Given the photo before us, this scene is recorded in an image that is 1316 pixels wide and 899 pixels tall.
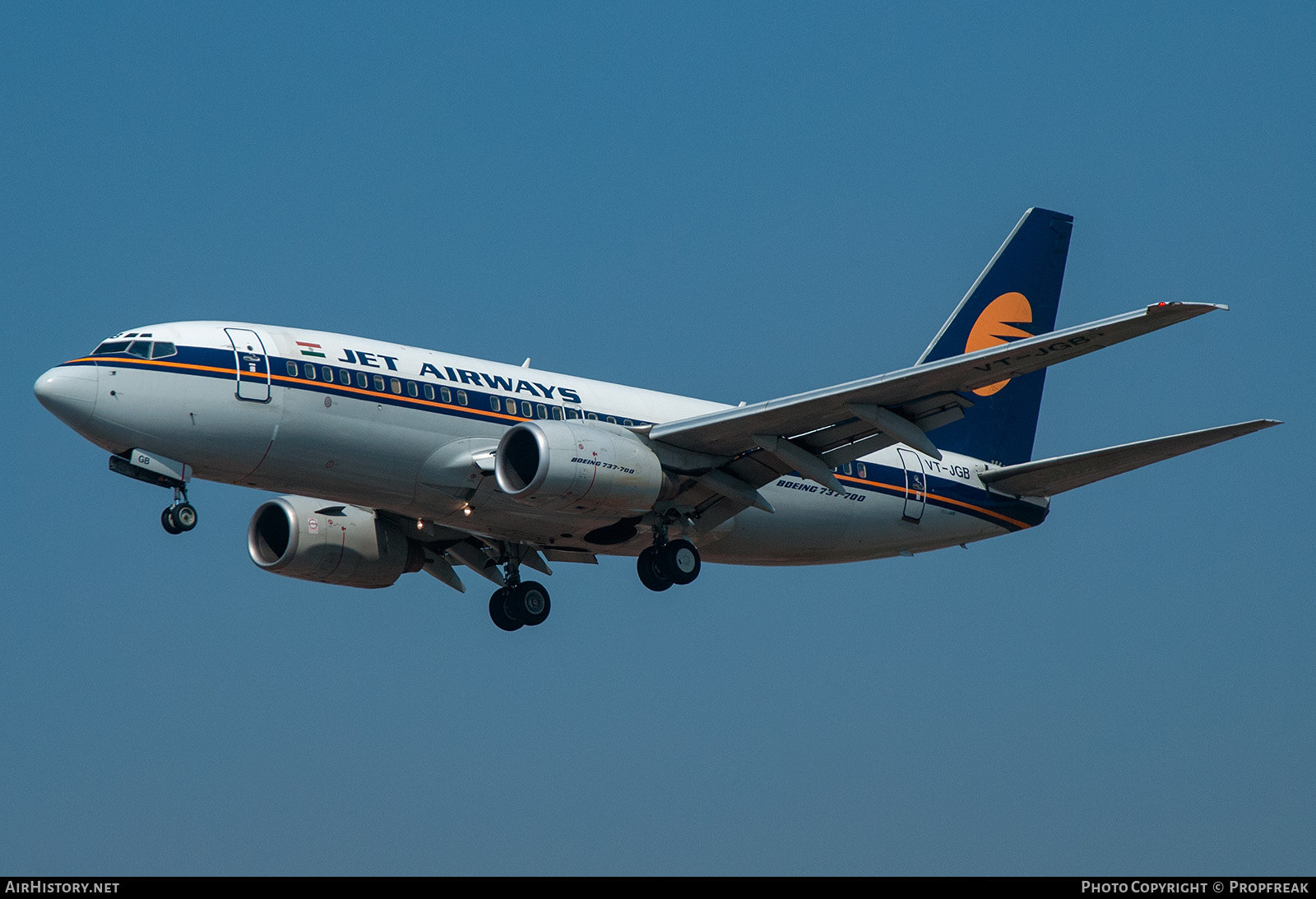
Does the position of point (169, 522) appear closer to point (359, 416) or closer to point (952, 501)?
point (359, 416)

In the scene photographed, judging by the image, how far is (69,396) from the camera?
28.1 metres

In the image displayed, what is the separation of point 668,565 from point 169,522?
9.71 meters

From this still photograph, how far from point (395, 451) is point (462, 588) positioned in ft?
24.3

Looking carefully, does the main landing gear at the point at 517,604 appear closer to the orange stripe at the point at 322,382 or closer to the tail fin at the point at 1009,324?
the orange stripe at the point at 322,382

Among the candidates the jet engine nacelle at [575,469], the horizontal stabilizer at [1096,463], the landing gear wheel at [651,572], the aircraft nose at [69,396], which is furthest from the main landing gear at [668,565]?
the aircraft nose at [69,396]

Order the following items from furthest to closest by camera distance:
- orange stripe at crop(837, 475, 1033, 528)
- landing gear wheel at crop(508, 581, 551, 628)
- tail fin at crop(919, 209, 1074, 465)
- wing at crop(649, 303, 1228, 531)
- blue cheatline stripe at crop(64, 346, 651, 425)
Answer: tail fin at crop(919, 209, 1074, 465), landing gear wheel at crop(508, 581, 551, 628), orange stripe at crop(837, 475, 1033, 528), blue cheatline stripe at crop(64, 346, 651, 425), wing at crop(649, 303, 1228, 531)

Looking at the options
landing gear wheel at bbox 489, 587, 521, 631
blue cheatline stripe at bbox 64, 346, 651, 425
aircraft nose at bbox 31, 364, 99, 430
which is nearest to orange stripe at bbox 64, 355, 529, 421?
blue cheatline stripe at bbox 64, 346, 651, 425

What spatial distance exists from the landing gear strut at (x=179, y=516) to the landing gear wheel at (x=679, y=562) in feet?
30.1

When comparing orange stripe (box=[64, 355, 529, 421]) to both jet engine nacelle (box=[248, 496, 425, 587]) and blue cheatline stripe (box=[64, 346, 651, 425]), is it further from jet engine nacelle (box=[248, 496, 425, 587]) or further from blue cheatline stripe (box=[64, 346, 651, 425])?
jet engine nacelle (box=[248, 496, 425, 587])

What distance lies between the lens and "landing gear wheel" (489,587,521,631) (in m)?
36.2

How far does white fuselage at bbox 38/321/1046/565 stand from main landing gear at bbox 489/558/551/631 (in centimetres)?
194
